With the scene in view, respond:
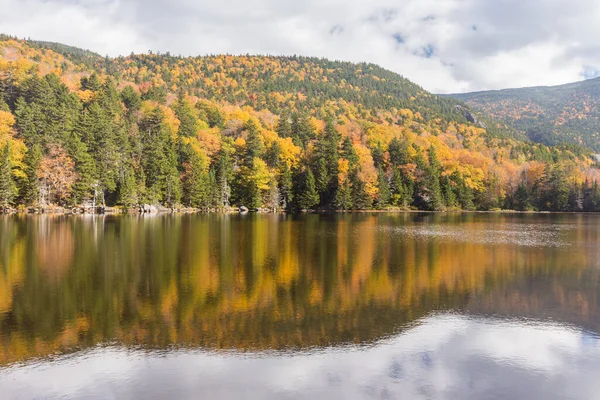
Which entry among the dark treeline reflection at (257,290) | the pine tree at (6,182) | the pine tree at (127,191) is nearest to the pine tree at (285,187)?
the pine tree at (127,191)

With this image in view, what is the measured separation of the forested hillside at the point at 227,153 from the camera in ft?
232

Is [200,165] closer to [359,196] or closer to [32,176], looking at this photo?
[32,176]

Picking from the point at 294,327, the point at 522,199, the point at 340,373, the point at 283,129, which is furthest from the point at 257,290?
the point at 522,199

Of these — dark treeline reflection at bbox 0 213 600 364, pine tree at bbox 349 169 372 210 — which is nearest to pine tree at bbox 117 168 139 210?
dark treeline reflection at bbox 0 213 600 364

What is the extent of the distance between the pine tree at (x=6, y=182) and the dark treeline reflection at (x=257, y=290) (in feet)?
118

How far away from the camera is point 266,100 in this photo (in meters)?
146

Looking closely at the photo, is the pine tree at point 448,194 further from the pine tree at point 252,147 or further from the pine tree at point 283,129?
the pine tree at point 252,147

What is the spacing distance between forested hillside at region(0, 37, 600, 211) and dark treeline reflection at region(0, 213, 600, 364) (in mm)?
43912

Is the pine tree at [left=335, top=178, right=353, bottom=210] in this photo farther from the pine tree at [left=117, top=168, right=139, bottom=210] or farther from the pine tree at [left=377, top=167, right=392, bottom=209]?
the pine tree at [left=117, top=168, right=139, bottom=210]

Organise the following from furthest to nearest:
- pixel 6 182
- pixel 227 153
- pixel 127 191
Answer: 1. pixel 227 153
2. pixel 127 191
3. pixel 6 182

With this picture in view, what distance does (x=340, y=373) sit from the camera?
10031mm

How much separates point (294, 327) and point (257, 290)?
447 cm

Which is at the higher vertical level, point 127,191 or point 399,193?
point 127,191

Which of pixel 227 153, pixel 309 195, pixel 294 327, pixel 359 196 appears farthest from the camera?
pixel 359 196
